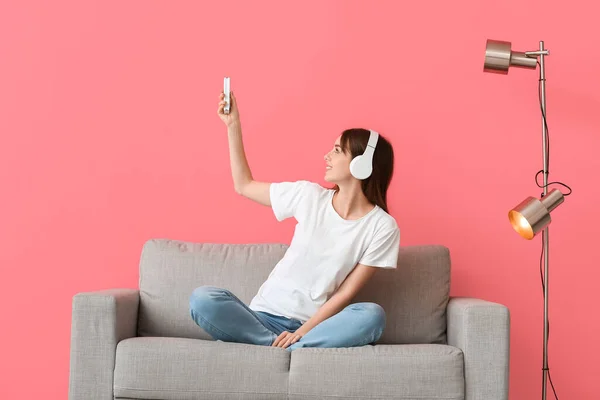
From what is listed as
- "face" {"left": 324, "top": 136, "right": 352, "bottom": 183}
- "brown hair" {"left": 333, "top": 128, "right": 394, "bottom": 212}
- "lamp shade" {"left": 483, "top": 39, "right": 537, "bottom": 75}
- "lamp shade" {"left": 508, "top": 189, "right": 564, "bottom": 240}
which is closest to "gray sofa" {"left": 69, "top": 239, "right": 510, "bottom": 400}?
"lamp shade" {"left": 508, "top": 189, "right": 564, "bottom": 240}

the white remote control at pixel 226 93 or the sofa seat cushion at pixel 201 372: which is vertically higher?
the white remote control at pixel 226 93

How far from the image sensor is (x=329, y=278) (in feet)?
9.93

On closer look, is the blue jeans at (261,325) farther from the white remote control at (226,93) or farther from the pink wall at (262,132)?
the pink wall at (262,132)

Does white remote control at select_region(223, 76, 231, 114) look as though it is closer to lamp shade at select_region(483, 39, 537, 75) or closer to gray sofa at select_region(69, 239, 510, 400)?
gray sofa at select_region(69, 239, 510, 400)

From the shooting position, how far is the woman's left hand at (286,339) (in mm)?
2850

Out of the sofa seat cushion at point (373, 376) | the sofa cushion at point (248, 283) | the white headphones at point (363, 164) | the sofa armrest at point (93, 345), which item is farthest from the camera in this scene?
the sofa cushion at point (248, 283)

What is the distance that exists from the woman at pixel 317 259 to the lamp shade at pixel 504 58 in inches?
20.8

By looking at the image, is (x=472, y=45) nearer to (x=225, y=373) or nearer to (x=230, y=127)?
(x=230, y=127)

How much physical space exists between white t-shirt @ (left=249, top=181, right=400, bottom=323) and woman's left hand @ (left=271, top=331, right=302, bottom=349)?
15 cm

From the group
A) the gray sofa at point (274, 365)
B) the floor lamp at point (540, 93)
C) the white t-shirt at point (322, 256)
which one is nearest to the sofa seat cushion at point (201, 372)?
the gray sofa at point (274, 365)

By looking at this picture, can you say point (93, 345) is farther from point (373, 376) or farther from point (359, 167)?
point (359, 167)

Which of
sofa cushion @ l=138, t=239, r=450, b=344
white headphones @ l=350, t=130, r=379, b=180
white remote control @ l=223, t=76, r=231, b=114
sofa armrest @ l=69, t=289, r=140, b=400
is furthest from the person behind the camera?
sofa cushion @ l=138, t=239, r=450, b=344

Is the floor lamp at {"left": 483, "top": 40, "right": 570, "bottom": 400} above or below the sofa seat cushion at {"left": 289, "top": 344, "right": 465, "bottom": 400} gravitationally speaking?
above

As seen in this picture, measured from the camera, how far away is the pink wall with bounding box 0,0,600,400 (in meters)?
3.56
